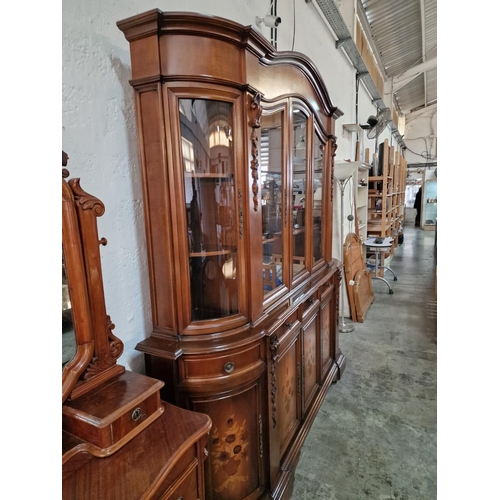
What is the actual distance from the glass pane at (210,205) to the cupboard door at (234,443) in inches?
14.3

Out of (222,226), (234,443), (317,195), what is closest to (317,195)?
(317,195)

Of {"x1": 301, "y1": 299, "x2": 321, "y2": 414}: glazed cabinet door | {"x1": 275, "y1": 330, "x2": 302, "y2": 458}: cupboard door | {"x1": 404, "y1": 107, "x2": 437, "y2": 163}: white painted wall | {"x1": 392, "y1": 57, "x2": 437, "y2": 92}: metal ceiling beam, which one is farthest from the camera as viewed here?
{"x1": 404, "y1": 107, "x2": 437, "y2": 163}: white painted wall

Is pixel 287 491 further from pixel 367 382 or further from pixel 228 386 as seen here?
pixel 367 382

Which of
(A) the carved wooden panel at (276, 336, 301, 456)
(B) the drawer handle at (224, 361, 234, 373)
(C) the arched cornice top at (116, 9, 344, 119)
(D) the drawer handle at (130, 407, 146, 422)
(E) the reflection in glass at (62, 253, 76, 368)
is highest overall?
(C) the arched cornice top at (116, 9, 344, 119)

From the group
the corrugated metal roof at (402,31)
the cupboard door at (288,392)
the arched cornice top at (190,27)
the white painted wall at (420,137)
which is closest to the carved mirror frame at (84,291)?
the arched cornice top at (190,27)

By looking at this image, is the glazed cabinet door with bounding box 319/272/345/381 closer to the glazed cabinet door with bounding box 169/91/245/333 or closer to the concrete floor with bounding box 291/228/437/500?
the concrete floor with bounding box 291/228/437/500

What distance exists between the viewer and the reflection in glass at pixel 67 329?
35.4 inches

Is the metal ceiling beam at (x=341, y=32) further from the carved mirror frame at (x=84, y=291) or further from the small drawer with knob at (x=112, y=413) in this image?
the small drawer with knob at (x=112, y=413)

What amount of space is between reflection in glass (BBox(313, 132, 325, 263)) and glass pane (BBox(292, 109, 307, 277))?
201 millimetres

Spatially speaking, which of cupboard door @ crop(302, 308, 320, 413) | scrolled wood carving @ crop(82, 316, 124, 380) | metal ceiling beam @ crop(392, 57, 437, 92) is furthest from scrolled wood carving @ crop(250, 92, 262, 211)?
metal ceiling beam @ crop(392, 57, 437, 92)

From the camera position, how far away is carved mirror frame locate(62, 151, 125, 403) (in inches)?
35.2
